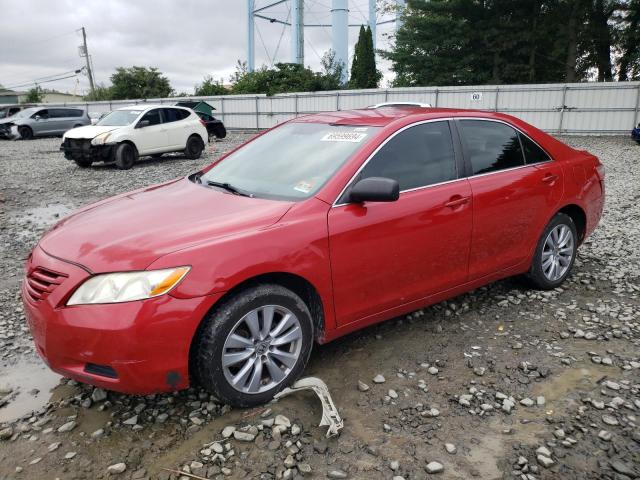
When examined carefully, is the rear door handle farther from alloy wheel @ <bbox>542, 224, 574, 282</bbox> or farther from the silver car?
the silver car

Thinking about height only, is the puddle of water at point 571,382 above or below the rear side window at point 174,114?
below

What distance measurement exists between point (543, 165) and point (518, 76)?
1046 inches

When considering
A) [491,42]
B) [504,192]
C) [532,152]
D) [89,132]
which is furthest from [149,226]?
[491,42]

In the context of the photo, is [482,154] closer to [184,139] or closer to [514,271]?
[514,271]

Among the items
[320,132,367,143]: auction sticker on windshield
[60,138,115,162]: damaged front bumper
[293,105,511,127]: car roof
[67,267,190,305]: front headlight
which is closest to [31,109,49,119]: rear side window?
[60,138,115,162]: damaged front bumper

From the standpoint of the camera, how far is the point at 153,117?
13953mm

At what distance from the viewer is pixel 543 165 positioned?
14.2ft

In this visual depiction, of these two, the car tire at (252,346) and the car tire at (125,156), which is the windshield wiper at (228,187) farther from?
the car tire at (125,156)

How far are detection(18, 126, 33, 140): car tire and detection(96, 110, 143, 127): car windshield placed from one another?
13.5m

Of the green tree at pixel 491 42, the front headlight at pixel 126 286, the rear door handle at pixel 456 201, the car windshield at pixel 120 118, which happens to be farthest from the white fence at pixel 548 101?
the front headlight at pixel 126 286

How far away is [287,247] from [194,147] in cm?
1313

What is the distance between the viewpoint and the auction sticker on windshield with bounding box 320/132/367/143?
3.49 m

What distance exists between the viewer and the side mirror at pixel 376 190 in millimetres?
3041

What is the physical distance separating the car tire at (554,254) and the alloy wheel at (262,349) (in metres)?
2.46
